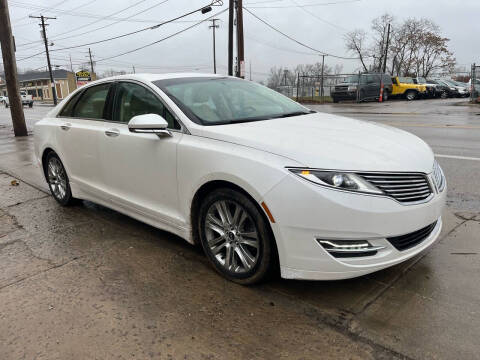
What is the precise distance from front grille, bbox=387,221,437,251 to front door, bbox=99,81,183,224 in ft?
5.38

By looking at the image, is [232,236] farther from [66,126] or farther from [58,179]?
[58,179]

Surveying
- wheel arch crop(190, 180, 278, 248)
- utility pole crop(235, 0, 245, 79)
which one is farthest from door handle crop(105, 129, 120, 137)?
utility pole crop(235, 0, 245, 79)

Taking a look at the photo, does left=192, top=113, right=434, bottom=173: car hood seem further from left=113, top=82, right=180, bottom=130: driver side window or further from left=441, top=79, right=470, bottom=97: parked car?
left=441, top=79, right=470, bottom=97: parked car

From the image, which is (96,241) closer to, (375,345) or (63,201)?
(63,201)

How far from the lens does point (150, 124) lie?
3.15m

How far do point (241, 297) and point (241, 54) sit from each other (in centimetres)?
1852

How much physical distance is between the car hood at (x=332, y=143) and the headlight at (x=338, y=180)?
4cm

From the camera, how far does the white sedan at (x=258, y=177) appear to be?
8.21ft

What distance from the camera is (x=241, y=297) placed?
9.48 ft

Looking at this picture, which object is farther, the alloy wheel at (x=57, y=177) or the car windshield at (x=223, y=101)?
the alloy wheel at (x=57, y=177)

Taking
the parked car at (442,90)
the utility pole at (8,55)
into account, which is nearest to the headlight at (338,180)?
the utility pole at (8,55)

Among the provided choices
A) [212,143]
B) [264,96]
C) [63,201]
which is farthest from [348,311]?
[63,201]

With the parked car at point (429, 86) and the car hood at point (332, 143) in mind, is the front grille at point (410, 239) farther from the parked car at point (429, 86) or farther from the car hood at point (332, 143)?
the parked car at point (429, 86)

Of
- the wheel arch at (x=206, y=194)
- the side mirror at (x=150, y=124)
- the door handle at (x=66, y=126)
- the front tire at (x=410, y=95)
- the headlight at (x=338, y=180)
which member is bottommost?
the front tire at (x=410, y=95)
